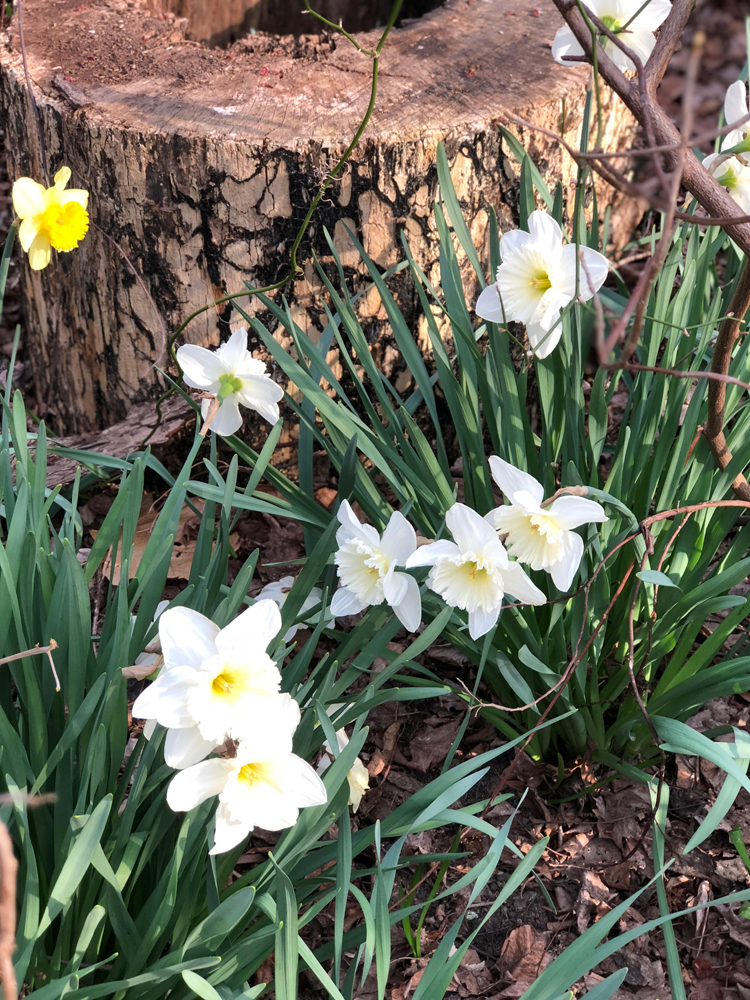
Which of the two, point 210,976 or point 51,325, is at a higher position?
point 51,325

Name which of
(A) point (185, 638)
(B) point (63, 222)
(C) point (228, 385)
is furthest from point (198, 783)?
(B) point (63, 222)

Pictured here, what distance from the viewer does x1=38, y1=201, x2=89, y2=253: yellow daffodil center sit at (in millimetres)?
1270

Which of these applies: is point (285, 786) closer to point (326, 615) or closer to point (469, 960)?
point (326, 615)

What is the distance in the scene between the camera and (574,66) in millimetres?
1843

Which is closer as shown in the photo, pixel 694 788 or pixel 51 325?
pixel 694 788

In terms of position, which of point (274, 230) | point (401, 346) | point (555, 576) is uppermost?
point (274, 230)

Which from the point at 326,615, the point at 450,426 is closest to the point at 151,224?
the point at 450,426

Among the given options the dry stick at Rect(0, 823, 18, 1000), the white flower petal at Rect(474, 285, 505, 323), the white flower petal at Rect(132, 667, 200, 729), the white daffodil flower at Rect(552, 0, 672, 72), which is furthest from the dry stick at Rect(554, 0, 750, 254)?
the dry stick at Rect(0, 823, 18, 1000)

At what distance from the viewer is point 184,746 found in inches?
34.5

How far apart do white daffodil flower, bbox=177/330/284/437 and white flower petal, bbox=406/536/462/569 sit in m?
0.35

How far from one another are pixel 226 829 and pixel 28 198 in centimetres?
97

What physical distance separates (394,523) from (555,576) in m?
0.23

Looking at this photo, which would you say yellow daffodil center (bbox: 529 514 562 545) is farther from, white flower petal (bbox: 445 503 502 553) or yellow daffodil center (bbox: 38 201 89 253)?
yellow daffodil center (bbox: 38 201 89 253)

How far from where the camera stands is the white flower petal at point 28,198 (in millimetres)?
1232
